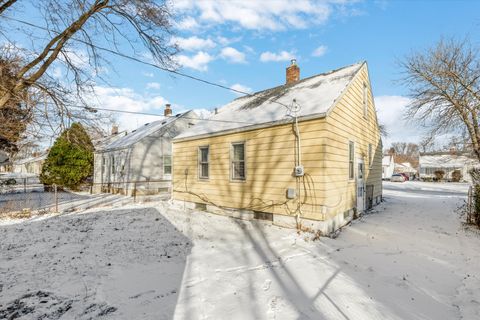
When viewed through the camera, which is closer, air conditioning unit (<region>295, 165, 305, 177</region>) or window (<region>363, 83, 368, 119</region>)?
air conditioning unit (<region>295, 165, 305, 177</region>)

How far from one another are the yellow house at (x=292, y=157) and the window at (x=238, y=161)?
0.04 meters

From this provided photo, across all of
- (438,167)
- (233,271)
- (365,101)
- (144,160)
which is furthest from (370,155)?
(438,167)

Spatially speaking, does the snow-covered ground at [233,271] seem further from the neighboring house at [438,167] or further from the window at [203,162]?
the neighboring house at [438,167]

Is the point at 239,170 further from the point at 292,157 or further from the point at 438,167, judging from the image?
the point at 438,167

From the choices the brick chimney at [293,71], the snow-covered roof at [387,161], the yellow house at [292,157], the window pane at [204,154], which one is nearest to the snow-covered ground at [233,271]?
the yellow house at [292,157]

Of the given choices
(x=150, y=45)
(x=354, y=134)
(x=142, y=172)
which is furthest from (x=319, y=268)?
(x=142, y=172)

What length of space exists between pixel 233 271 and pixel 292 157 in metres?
4.09

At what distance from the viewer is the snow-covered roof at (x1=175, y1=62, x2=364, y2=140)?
26.7ft

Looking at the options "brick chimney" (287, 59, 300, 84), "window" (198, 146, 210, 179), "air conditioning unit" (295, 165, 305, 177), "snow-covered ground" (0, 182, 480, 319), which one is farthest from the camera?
"brick chimney" (287, 59, 300, 84)

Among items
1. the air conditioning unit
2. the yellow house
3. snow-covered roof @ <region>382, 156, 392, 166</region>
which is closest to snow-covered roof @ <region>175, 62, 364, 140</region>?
the yellow house

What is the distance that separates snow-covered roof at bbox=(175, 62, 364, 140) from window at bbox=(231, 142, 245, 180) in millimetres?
693

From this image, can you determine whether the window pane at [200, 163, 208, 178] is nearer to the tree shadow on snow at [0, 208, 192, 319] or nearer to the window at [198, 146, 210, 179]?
the window at [198, 146, 210, 179]

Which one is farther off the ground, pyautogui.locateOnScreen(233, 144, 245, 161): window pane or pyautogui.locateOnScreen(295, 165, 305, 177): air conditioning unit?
pyautogui.locateOnScreen(233, 144, 245, 161): window pane

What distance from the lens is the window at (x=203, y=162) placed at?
10906 millimetres
